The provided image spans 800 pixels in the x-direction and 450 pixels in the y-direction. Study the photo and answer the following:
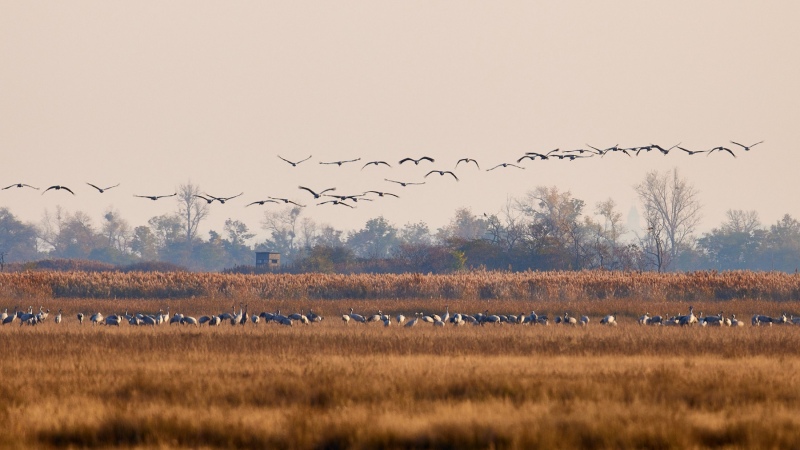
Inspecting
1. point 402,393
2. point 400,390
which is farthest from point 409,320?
point 402,393

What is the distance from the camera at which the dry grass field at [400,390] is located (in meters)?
17.4

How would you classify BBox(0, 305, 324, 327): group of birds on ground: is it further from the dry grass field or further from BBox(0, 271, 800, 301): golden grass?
BBox(0, 271, 800, 301): golden grass

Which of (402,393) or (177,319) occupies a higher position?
(177,319)

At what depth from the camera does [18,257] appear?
589ft

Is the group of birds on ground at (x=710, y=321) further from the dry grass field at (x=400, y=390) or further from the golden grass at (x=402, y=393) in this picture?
the golden grass at (x=402, y=393)

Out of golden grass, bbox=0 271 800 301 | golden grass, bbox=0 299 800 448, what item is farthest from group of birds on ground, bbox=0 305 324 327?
golden grass, bbox=0 271 800 301

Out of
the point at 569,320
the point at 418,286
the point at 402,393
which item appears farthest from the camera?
the point at 418,286

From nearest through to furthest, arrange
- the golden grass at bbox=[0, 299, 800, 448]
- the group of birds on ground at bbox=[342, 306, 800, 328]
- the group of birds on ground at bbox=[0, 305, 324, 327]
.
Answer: the golden grass at bbox=[0, 299, 800, 448], the group of birds on ground at bbox=[342, 306, 800, 328], the group of birds on ground at bbox=[0, 305, 324, 327]

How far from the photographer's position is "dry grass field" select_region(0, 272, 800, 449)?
57.1 feet

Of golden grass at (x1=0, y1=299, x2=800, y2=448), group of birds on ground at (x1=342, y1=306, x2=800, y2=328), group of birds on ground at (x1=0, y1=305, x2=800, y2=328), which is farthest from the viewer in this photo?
group of birds on ground at (x1=0, y1=305, x2=800, y2=328)

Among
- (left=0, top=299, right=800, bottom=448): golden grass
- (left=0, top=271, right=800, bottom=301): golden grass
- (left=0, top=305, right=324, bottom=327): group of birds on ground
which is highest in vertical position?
(left=0, top=271, right=800, bottom=301): golden grass

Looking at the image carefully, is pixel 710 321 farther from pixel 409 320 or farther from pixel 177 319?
pixel 177 319

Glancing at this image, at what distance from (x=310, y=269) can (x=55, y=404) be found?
84.1m

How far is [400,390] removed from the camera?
21.1 m
